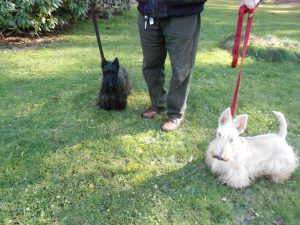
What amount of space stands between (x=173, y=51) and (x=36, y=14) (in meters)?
5.34

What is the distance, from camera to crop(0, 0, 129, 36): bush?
734cm

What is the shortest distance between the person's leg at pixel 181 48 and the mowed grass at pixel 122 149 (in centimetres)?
58

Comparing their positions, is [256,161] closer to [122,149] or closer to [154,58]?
[122,149]

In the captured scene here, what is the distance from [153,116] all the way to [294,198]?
205 cm

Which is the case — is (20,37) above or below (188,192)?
above

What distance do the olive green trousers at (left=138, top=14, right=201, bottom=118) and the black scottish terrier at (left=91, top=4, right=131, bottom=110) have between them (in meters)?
0.48

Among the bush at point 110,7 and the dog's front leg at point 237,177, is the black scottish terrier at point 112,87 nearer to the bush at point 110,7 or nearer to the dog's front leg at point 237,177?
the dog's front leg at point 237,177

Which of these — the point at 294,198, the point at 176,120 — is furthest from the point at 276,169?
the point at 176,120

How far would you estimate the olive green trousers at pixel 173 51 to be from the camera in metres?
3.55

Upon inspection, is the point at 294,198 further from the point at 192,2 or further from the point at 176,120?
the point at 192,2

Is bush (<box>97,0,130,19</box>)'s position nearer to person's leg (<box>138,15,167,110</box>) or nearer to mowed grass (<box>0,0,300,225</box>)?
mowed grass (<box>0,0,300,225</box>)

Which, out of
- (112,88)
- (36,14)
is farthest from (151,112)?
(36,14)

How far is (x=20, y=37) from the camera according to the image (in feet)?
26.7

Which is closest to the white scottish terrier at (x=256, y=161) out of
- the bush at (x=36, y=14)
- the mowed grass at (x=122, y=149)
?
the mowed grass at (x=122, y=149)
